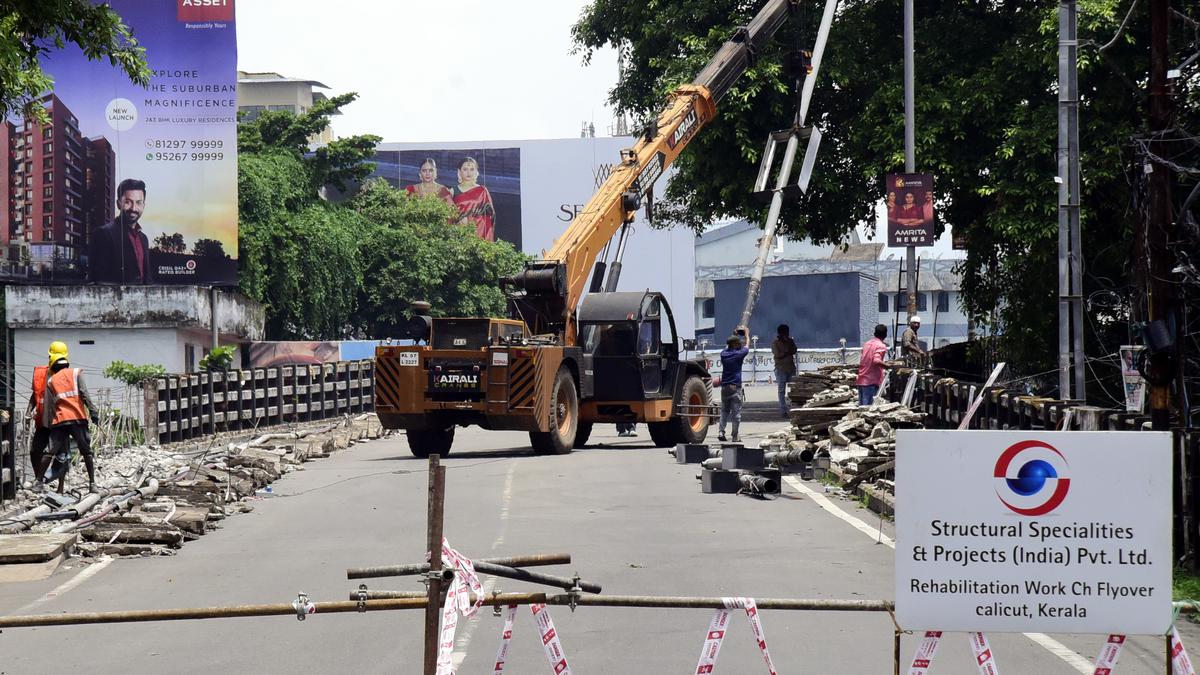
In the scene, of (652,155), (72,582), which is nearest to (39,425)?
(72,582)

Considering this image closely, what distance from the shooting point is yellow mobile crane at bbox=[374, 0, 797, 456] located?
23500 millimetres

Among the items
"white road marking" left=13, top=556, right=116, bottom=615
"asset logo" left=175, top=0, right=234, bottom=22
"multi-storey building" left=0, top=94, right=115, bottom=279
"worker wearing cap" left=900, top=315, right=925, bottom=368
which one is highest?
"asset logo" left=175, top=0, right=234, bottom=22

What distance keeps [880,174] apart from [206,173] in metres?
20.0

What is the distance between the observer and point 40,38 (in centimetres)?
1387

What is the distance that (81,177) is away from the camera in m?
45.2

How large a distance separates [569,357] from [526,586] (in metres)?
13.8

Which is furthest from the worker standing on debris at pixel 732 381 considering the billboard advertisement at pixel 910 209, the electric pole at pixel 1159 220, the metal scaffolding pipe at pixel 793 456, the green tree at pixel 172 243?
the green tree at pixel 172 243

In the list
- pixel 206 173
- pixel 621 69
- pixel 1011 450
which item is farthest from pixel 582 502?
pixel 206 173

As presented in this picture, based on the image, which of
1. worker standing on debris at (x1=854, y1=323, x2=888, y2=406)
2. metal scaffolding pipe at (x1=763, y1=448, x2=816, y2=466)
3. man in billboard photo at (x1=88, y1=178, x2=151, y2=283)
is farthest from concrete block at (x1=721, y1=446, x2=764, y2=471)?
man in billboard photo at (x1=88, y1=178, x2=151, y2=283)

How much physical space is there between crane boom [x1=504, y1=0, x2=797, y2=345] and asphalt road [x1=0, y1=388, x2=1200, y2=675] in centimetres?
548

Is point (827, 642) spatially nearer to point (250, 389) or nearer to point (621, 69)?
point (250, 389)

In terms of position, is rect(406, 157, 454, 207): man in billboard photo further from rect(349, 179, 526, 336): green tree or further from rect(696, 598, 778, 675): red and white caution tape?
rect(696, 598, 778, 675): red and white caution tape

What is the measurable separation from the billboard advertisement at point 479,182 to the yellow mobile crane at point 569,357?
74.0 m

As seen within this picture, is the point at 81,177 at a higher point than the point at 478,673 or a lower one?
higher
